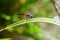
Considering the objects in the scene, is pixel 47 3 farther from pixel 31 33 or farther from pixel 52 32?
pixel 31 33

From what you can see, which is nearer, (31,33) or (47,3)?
(31,33)

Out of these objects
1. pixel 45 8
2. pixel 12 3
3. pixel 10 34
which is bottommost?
pixel 10 34

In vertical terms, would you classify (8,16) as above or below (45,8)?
below

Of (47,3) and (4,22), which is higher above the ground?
(47,3)

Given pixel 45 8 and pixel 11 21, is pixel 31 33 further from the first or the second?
pixel 45 8

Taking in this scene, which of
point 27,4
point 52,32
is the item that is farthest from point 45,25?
point 27,4

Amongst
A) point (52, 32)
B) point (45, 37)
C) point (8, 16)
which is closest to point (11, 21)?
point (8, 16)

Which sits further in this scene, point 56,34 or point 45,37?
point 56,34

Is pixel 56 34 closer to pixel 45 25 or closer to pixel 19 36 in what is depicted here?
pixel 45 25
